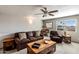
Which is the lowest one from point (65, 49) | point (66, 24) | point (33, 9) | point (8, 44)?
point (65, 49)

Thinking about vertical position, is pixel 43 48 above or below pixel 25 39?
below

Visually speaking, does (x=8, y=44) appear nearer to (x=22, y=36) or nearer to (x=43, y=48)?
(x=22, y=36)

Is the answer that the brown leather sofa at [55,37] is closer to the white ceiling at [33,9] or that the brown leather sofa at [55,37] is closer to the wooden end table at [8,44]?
the white ceiling at [33,9]

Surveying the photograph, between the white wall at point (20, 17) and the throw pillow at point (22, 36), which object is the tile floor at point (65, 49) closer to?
the throw pillow at point (22, 36)

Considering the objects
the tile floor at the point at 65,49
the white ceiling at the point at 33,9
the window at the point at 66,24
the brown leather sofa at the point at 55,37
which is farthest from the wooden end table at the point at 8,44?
the window at the point at 66,24

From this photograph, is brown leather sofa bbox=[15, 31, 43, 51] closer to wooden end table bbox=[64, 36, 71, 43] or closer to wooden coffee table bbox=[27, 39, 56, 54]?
wooden coffee table bbox=[27, 39, 56, 54]

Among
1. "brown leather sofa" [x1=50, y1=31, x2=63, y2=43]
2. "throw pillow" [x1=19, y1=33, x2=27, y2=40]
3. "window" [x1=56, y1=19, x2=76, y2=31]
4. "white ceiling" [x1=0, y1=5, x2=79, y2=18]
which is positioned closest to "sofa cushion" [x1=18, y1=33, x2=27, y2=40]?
"throw pillow" [x1=19, y1=33, x2=27, y2=40]

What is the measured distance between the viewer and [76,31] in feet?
6.52

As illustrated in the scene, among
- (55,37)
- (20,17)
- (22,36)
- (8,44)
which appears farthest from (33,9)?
(8,44)

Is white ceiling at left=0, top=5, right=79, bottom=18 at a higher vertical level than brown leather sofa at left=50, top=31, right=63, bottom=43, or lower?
higher

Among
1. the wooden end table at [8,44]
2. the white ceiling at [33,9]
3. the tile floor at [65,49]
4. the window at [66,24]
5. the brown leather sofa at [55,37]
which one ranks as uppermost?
the white ceiling at [33,9]

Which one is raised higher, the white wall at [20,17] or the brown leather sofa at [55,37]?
the white wall at [20,17]

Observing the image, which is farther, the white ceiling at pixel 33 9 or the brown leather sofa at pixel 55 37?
the brown leather sofa at pixel 55 37
